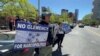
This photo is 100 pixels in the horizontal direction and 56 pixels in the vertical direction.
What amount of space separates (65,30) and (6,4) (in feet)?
118

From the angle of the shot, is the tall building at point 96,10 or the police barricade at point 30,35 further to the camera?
the tall building at point 96,10

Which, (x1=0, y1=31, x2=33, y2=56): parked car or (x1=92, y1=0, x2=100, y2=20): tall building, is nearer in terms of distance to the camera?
(x1=0, y1=31, x2=33, y2=56): parked car

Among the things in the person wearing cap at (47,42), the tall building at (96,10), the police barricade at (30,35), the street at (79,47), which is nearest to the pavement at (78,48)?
the street at (79,47)

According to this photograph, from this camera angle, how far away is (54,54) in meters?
13.1

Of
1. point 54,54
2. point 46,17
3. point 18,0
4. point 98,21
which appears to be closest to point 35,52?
point 46,17

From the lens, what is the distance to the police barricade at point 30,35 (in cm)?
677

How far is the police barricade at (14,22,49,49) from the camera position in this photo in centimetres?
677

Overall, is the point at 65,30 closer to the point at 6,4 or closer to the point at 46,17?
the point at 46,17

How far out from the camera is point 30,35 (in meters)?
7.11

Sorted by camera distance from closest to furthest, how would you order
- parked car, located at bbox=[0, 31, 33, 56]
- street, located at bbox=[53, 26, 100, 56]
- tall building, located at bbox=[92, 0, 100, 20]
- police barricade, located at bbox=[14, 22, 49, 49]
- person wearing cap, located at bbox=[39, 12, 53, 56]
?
police barricade, located at bbox=[14, 22, 49, 49] < parked car, located at bbox=[0, 31, 33, 56] < person wearing cap, located at bbox=[39, 12, 53, 56] < street, located at bbox=[53, 26, 100, 56] < tall building, located at bbox=[92, 0, 100, 20]

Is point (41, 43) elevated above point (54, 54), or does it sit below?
above

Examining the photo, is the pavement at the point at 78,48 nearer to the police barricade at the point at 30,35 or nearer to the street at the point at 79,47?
the street at the point at 79,47

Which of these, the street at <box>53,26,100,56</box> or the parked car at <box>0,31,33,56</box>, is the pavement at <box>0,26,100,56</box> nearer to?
the street at <box>53,26,100,56</box>

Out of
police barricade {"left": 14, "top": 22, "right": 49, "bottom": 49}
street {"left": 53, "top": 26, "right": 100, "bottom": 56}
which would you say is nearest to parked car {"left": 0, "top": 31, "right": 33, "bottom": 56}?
police barricade {"left": 14, "top": 22, "right": 49, "bottom": 49}
